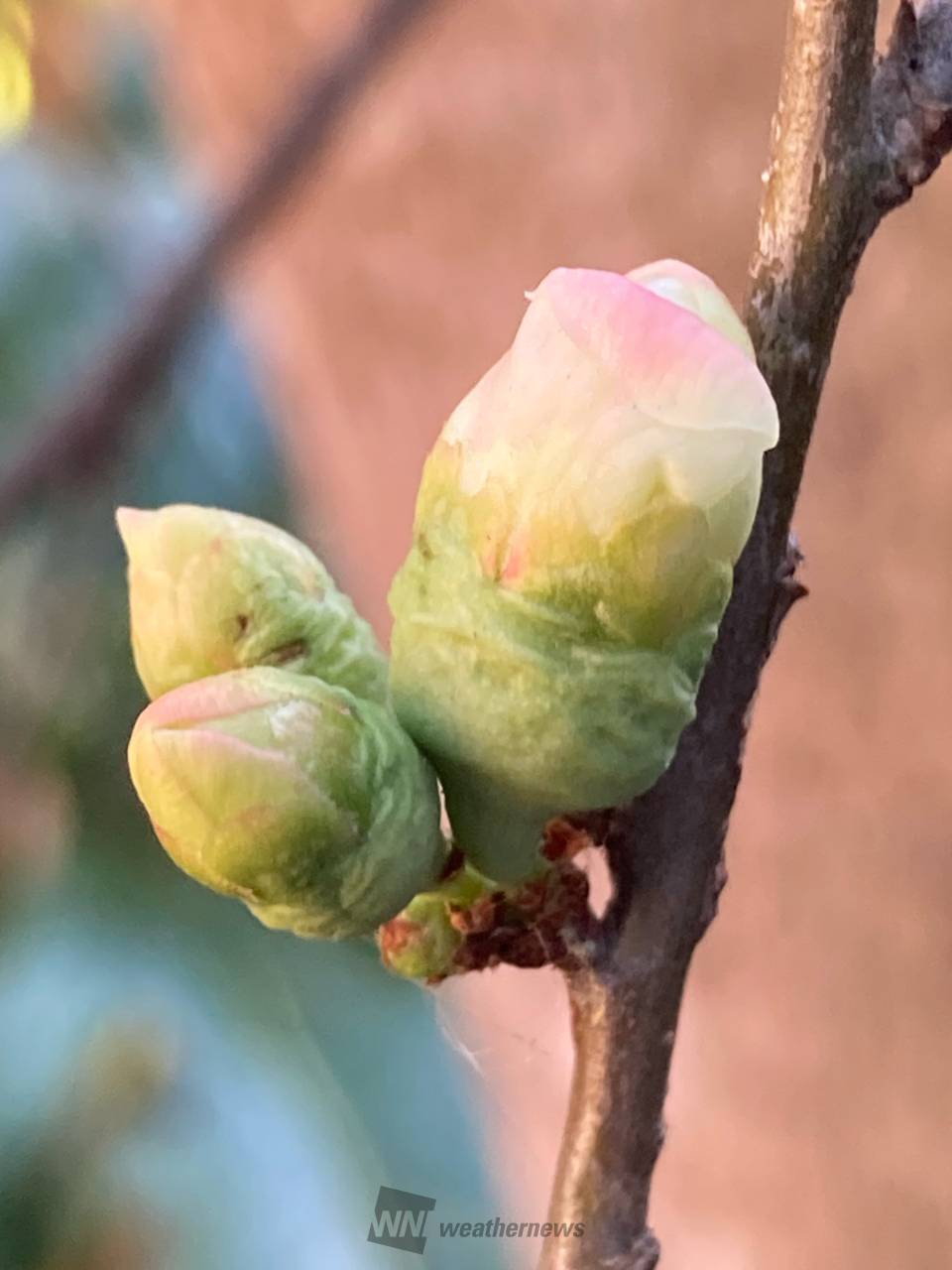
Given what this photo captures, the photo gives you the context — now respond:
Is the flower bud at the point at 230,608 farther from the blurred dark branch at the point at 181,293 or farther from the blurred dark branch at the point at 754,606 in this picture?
the blurred dark branch at the point at 181,293

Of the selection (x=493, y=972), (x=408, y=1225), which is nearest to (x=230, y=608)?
(x=408, y=1225)

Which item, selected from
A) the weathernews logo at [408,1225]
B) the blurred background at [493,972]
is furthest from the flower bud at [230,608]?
the blurred background at [493,972]

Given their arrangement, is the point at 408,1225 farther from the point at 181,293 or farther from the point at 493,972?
the point at 181,293

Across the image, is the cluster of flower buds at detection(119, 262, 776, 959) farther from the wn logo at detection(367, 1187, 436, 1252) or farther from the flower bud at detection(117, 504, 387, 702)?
the wn logo at detection(367, 1187, 436, 1252)

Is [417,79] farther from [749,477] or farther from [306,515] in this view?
[749,477]

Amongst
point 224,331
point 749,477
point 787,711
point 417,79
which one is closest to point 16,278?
point 224,331

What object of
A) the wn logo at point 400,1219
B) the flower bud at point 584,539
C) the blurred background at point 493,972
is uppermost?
the blurred background at point 493,972
